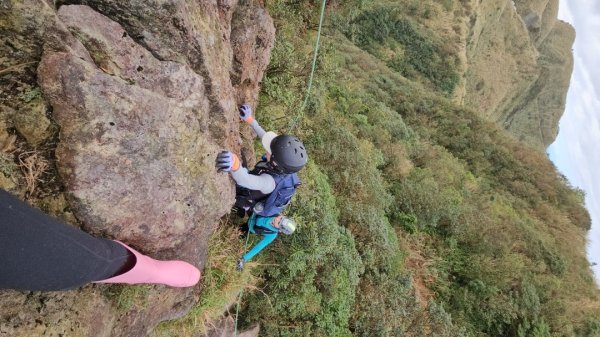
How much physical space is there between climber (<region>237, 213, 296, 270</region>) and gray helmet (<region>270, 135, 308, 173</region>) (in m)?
0.87

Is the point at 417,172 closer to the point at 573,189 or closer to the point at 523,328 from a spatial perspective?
the point at 523,328

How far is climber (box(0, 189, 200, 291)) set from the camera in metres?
2.12

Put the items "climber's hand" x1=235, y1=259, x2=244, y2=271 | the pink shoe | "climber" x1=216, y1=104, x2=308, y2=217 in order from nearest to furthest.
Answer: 1. the pink shoe
2. "climber" x1=216, y1=104, x2=308, y2=217
3. "climber's hand" x1=235, y1=259, x2=244, y2=271

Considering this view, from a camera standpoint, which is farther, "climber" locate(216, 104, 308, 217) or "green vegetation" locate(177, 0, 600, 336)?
"green vegetation" locate(177, 0, 600, 336)

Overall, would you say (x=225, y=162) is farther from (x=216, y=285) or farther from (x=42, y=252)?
(x=216, y=285)

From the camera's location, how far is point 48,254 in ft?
7.51

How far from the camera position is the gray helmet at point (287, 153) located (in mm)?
4078

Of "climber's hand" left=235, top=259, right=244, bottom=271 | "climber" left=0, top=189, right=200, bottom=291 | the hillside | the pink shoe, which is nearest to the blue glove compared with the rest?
the hillside

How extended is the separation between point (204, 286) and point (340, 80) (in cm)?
1232

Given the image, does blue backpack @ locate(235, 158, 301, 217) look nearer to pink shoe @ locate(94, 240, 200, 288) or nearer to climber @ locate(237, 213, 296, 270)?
climber @ locate(237, 213, 296, 270)

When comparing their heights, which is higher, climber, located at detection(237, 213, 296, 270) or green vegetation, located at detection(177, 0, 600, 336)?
climber, located at detection(237, 213, 296, 270)

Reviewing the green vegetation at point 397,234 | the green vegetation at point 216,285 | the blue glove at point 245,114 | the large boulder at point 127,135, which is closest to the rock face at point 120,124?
the large boulder at point 127,135

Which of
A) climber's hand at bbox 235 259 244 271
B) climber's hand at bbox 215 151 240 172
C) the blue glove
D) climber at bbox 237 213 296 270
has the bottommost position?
climber's hand at bbox 235 259 244 271

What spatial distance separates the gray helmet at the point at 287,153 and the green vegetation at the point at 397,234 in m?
2.41
